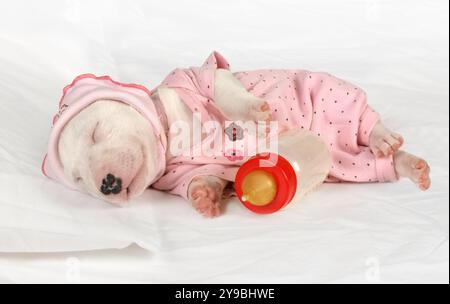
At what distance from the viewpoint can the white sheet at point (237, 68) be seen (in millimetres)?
1153

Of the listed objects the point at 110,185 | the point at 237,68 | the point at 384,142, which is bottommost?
the point at 110,185

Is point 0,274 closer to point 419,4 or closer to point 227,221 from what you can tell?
point 227,221

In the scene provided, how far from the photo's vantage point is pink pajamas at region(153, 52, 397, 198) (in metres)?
1.45

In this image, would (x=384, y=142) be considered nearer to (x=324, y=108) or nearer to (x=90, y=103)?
(x=324, y=108)

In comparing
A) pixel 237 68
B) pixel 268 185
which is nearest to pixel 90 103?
pixel 268 185

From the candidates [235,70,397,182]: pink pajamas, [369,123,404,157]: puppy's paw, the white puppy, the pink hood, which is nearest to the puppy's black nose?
the white puppy

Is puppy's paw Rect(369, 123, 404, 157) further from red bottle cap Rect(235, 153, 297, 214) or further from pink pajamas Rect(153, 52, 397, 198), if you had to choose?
red bottle cap Rect(235, 153, 297, 214)

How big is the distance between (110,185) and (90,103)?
0.20m

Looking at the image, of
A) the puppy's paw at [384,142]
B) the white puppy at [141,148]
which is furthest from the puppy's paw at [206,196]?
the puppy's paw at [384,142]

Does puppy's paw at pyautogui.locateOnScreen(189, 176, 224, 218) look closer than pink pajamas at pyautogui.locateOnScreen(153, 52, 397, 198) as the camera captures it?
Yes

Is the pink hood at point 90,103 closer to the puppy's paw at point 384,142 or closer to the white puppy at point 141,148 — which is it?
the white puppy at point 141,148

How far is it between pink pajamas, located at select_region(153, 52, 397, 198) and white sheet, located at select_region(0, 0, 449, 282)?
53 millimetres

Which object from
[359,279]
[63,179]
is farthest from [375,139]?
[63,179]

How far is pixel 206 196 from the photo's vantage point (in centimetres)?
133
